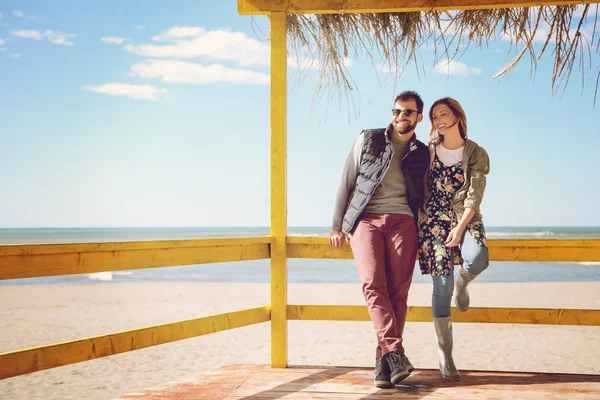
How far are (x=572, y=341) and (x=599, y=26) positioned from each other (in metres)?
4.50

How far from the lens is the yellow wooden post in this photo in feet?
11.7

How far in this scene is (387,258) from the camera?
3.25 metres

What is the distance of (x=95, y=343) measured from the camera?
2797 millimetres

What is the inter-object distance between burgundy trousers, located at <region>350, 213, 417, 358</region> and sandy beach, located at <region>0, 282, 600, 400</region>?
49.1 inches

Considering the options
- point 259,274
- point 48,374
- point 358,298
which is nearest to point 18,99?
point 259,274

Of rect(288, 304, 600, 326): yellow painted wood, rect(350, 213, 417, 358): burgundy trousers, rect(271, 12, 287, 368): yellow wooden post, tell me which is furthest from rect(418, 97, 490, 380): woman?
rect(271, 12, 287, 368): yellow wooden post

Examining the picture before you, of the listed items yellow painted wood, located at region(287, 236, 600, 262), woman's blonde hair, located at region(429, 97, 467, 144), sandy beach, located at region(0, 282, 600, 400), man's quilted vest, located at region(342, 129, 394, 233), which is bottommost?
sandy beach, located at region(0, 282, 600, 400)

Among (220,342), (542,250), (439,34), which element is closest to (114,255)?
(542,250)

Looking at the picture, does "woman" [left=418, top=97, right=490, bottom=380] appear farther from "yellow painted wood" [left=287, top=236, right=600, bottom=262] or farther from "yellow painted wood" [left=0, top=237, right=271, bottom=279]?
"yellow painted wood" [left=0, top=237, right=271, bottom=279]

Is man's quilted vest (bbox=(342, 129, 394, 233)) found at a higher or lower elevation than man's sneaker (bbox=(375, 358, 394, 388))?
higher

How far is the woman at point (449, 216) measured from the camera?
10.3 ft

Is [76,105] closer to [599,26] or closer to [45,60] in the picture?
[45,60]

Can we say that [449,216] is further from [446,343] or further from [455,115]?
[446,343]

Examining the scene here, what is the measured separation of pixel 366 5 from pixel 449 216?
1.35 m
